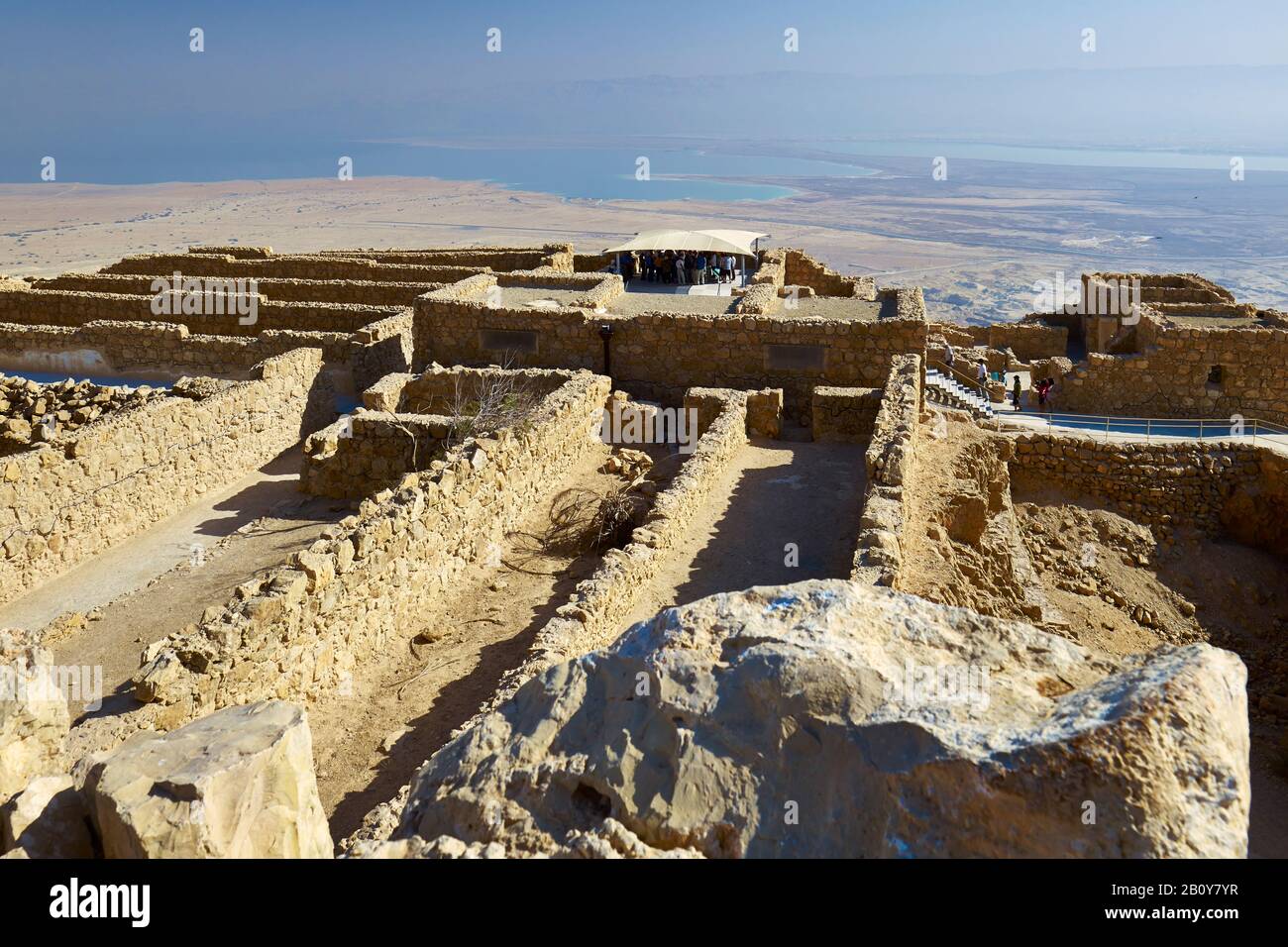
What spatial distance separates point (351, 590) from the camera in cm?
750

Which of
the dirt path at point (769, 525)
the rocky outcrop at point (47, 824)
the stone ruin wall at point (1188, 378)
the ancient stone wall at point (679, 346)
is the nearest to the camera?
the rocky outcrop at point (47, 824)

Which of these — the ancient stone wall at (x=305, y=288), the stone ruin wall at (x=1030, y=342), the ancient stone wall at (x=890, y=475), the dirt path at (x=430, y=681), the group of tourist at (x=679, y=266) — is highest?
the group of tourist at (x=679, y=266)

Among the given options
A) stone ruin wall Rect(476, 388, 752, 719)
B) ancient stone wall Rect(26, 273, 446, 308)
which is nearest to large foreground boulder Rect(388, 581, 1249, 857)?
stone ruin wall Rect(476, 388, 752, 719)

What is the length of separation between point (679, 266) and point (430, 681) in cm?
1819

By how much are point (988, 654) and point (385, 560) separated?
593 cm

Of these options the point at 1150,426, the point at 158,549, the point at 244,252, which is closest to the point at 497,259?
the point at 244,252

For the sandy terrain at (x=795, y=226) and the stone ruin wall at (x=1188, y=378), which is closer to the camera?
the stone ruin wall at (x=1188, y=378)

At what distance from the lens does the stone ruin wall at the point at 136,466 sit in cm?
1012

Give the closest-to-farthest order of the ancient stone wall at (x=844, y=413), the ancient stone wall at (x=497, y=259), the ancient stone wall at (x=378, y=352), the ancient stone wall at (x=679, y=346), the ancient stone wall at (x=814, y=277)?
the ancient stone wall at (x=844, y=413), the ancient stone wall at (x=679, y=346), the ancient stone wall at (x=378, y=352), the ancient stone wall at (x=497, y=259), the ancient stone wall at (x=814, y=277)

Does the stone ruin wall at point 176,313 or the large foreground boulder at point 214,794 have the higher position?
the stone ruin wall at point 176,313

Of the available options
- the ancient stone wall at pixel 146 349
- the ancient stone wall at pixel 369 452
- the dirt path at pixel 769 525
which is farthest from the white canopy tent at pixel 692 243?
the ancient stone wall at pixel 369 452

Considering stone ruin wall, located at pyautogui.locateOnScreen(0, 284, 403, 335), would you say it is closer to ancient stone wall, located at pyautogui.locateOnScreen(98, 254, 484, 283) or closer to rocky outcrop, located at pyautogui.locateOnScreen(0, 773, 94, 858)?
ancient stone wall, located at pyautogui.locateOnScreen(98, 254, 484, 283)

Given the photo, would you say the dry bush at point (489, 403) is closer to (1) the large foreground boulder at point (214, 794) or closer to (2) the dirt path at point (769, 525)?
(2) the dirt path at point (769, 525)

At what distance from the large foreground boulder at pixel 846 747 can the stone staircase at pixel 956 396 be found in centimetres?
1726
